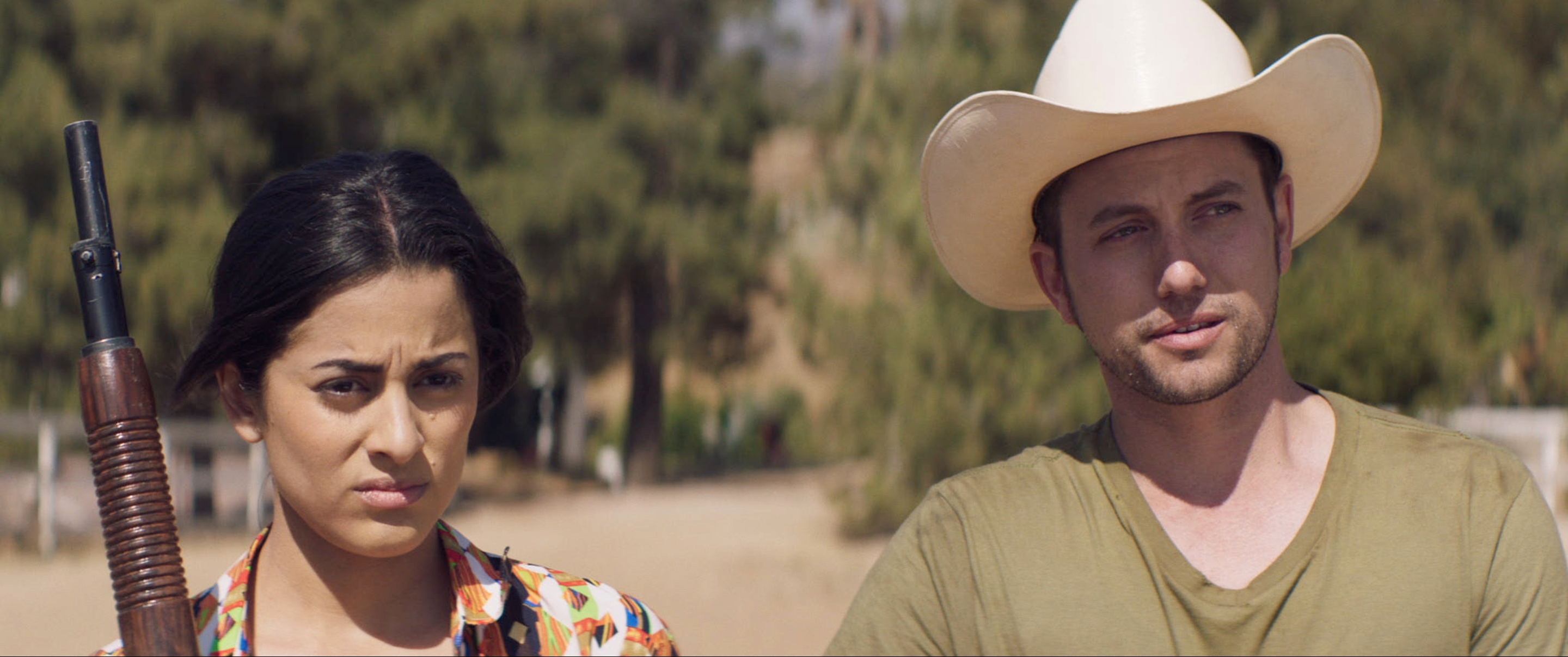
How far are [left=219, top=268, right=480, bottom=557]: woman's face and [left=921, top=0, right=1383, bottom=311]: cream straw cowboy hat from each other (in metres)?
0.95

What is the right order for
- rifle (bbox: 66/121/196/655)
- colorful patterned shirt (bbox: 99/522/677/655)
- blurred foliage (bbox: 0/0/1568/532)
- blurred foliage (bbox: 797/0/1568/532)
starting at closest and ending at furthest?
rifle (bbox: 66/121/196/655)
colorful patterned shirt (bbox: 99/522/677/655)
blurred foliage (bbox: 797/0/1568/532)
blurred foliage (bbox: 0/0/1568/532)

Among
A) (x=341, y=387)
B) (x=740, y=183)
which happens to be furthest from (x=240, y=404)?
(x=740, y=183)

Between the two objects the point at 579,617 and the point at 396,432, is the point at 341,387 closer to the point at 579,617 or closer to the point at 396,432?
the point at 396,432

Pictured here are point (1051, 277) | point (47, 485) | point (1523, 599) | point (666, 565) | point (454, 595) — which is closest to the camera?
point (1523, 599)

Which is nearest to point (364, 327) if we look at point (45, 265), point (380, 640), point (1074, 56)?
point (380, 640)

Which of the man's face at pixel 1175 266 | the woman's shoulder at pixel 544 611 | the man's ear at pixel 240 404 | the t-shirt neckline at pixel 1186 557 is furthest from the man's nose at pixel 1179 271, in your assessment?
the man's ear at pixel 240 404

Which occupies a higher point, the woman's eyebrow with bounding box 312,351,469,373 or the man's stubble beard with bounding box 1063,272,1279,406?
the woman's eyebrow with bounding box 312,351,469,373

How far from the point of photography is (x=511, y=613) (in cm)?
234

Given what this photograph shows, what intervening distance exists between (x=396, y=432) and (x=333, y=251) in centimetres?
31

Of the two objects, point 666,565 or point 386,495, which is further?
point 666,565

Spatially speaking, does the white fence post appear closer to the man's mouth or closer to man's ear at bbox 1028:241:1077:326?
man's ear at bbox 1028:241:1077:326

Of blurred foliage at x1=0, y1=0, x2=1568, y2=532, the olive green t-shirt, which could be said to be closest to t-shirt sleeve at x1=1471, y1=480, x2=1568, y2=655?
the olive green t-shirt

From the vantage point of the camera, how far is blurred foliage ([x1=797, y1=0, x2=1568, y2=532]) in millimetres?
11992

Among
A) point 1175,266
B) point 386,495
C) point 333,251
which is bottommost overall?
point 386,495
